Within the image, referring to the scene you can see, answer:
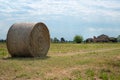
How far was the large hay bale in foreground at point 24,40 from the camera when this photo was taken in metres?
19.8

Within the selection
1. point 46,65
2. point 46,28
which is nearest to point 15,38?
point 46,28

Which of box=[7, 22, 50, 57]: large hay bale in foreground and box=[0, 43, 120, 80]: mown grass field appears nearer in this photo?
box=[0, 43, 120, 80]: mown grass field

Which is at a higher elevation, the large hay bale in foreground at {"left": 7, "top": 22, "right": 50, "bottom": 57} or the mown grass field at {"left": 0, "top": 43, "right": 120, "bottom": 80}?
the large hay bale in foreground at {"left": 7, "top": 22, "right": 50, "bottom": 57}

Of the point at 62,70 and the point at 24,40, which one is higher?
the point at 24,40

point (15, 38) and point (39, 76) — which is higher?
point (15, 38)

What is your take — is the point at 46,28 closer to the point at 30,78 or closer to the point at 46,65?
the point at 46,65

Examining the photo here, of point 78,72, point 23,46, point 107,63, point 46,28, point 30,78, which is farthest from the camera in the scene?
point 46,28

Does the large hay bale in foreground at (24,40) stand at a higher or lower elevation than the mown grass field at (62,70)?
higher

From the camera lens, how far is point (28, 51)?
778 inches

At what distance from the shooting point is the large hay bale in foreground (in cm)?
1977

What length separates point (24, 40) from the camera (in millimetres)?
19750

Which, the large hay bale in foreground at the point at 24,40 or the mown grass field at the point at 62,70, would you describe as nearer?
the mown grass field at the point at 62,70

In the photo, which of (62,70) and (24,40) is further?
(24,40)

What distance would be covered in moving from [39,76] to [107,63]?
16.2 feet
